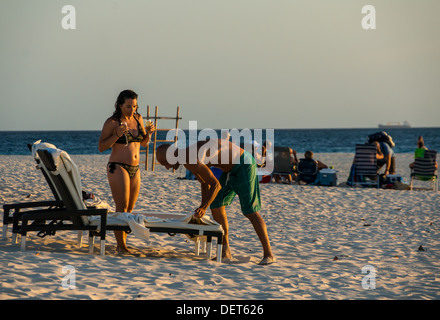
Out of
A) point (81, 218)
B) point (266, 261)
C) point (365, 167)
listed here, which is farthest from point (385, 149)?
point (81, 218)

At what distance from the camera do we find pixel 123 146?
18.7 ft

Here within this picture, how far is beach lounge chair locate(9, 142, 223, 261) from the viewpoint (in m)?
5.32

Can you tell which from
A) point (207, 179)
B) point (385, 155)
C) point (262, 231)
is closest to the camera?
point (207, 179)

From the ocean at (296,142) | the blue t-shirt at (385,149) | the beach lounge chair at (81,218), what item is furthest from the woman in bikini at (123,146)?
the ocean at (296,142)

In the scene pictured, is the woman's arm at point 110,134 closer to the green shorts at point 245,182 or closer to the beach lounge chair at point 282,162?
the green shorts at point 245,182

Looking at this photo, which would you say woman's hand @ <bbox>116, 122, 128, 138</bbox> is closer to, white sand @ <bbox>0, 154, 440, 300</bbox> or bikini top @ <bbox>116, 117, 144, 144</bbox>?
bikini top @ <bbox>116, 117, 144, 144</bbox>

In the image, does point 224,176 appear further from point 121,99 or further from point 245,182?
point 121,99

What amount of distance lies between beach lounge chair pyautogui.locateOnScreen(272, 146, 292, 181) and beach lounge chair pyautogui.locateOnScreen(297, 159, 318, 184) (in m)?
0.31

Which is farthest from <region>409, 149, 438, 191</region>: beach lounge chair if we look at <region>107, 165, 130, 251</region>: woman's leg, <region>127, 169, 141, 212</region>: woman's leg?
<region>107, 165, 130, 251</region>: woman's leg

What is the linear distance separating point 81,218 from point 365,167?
905 centimetres

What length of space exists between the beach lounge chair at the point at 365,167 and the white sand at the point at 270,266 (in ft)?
8.58
